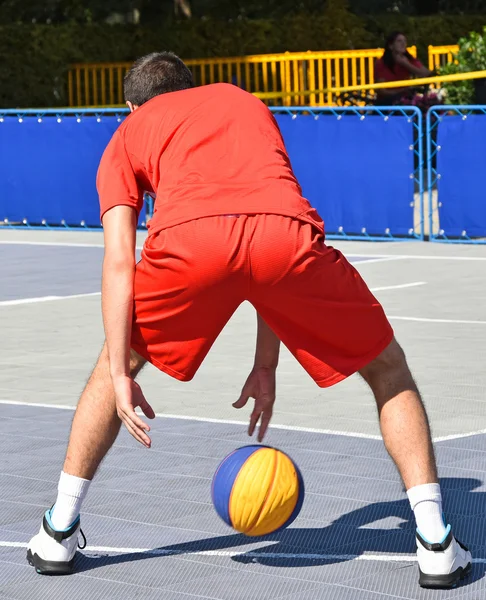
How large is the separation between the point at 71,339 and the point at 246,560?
5446 millimetres

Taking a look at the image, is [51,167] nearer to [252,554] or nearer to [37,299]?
[37,299]

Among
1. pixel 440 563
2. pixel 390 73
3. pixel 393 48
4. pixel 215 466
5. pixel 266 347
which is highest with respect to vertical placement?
pixel 266 347

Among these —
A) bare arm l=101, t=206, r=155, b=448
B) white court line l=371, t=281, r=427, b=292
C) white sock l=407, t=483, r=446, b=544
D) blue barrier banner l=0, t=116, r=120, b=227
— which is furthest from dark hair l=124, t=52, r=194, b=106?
blue barrier banner l=0, t=116, r=120, b=227

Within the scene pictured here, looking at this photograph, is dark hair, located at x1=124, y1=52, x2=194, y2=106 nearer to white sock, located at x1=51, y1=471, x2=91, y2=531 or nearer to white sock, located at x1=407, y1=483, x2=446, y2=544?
white sock, located at x1=51, y1=471, x2=91, y2=531

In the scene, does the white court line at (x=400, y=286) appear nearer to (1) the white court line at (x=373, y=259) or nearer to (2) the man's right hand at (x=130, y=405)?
(1) the white court line at (x=373, y=259)

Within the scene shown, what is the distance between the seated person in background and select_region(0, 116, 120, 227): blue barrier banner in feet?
16.3

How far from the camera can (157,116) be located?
4898 mm

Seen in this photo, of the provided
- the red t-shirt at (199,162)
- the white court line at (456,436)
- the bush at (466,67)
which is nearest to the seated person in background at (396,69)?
the bush at (466,67)

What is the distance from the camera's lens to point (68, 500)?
5012 mm

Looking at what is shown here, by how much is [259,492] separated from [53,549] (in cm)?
76

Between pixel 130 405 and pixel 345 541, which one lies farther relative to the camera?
pixel 345 541

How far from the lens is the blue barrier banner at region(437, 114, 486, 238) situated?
15.6 m

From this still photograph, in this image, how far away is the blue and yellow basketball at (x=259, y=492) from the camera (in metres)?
4.91

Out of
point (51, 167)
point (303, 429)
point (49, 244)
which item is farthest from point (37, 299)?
point (51, 167)
